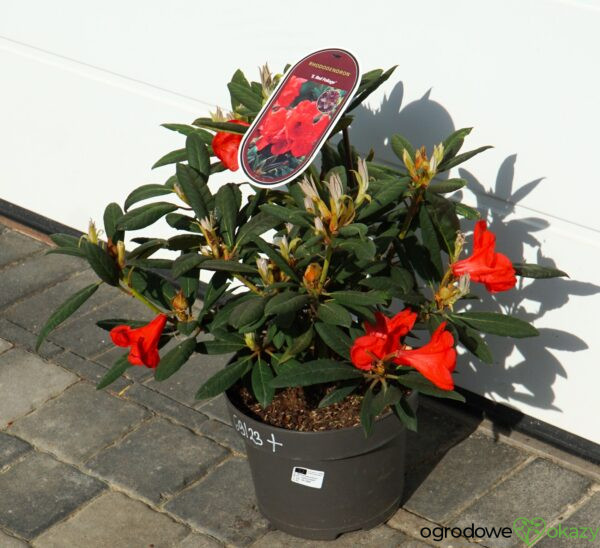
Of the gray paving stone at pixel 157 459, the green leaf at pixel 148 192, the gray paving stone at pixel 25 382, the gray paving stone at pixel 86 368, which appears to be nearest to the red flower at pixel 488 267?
the green leaf at pixel 148 192

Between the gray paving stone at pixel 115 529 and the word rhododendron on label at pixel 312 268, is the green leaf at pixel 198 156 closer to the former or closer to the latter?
the word rhododendron on label at pixel 312 268

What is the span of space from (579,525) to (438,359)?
96 cm

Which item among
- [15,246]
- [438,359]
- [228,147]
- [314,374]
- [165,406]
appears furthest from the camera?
[15,246]

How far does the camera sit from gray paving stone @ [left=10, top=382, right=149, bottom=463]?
349 centimetres

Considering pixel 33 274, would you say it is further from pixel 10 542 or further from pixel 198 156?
pixel 198 156

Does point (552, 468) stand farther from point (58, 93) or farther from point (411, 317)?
point (58, 93)

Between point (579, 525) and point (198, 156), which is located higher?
point (198, 156)

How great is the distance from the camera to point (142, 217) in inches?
110

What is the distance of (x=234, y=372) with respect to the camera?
2.78 m

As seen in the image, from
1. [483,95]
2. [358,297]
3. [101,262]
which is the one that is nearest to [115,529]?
[101,262]

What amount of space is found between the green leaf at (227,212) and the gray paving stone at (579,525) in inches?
50.1

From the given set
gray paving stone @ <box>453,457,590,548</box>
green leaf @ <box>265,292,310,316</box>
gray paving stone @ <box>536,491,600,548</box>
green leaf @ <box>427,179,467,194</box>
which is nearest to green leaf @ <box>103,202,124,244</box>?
green leaf @ <box>265,292,310,316</box>

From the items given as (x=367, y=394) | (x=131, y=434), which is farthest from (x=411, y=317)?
(x=131, y=434)

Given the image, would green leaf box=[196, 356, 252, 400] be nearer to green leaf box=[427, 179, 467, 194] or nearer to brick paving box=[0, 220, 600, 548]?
brick paving box=[0, 220, 600, 548]
